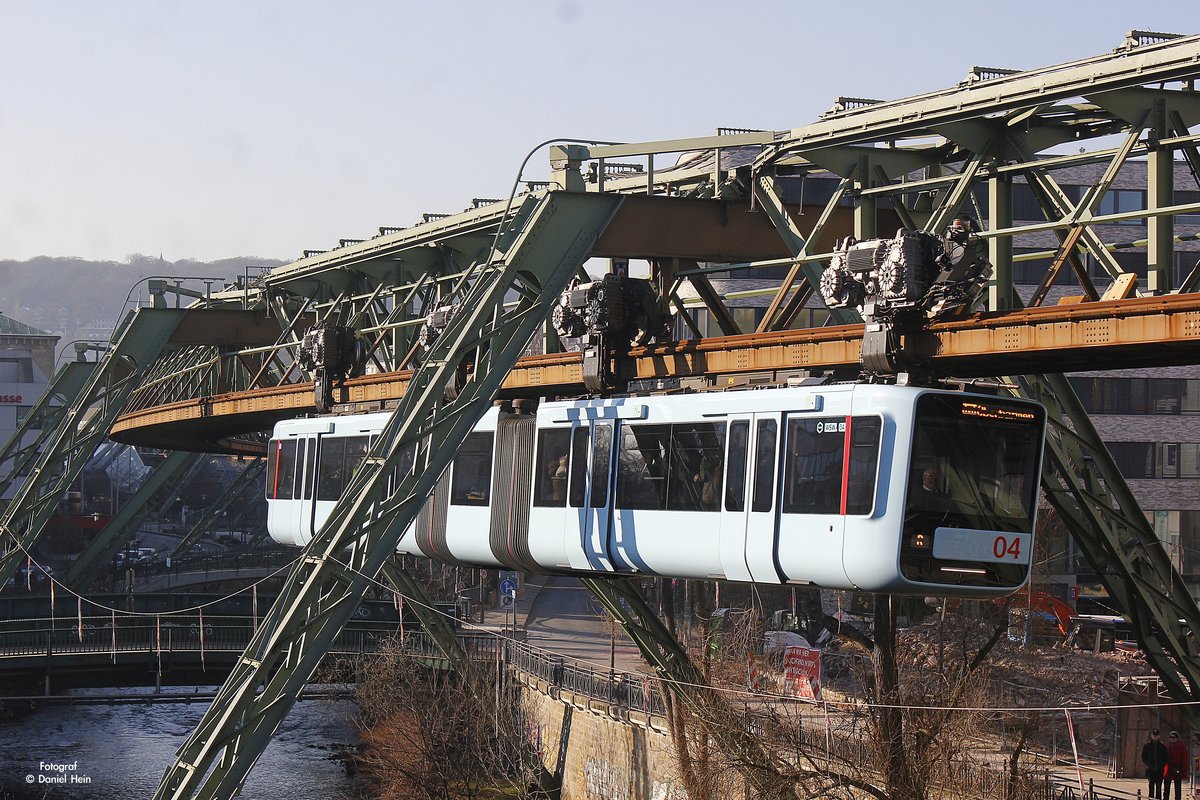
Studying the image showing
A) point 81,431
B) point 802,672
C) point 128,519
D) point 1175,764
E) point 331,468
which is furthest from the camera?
point 128,519

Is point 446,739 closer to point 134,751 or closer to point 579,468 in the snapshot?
point 134,751

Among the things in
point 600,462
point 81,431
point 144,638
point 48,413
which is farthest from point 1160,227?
point 144,638

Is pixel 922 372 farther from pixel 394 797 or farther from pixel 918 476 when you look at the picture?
pixel 394 797

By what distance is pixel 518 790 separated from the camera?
40594 mm

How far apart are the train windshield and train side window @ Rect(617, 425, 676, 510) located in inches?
166

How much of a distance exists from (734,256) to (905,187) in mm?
4653

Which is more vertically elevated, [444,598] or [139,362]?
[139,362]

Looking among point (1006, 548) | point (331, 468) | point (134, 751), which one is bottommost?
point (134, 751)

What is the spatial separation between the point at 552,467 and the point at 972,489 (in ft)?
24.1

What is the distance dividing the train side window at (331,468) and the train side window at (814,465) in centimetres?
1351

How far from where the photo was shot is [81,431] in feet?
134

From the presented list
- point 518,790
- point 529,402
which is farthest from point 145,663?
point 529,402

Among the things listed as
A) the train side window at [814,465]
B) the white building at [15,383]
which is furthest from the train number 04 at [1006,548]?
the white building at [15,383]

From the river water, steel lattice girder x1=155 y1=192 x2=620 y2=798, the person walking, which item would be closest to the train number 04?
steel lattice girder x1=155 y1=192 x2=620 y2=798
